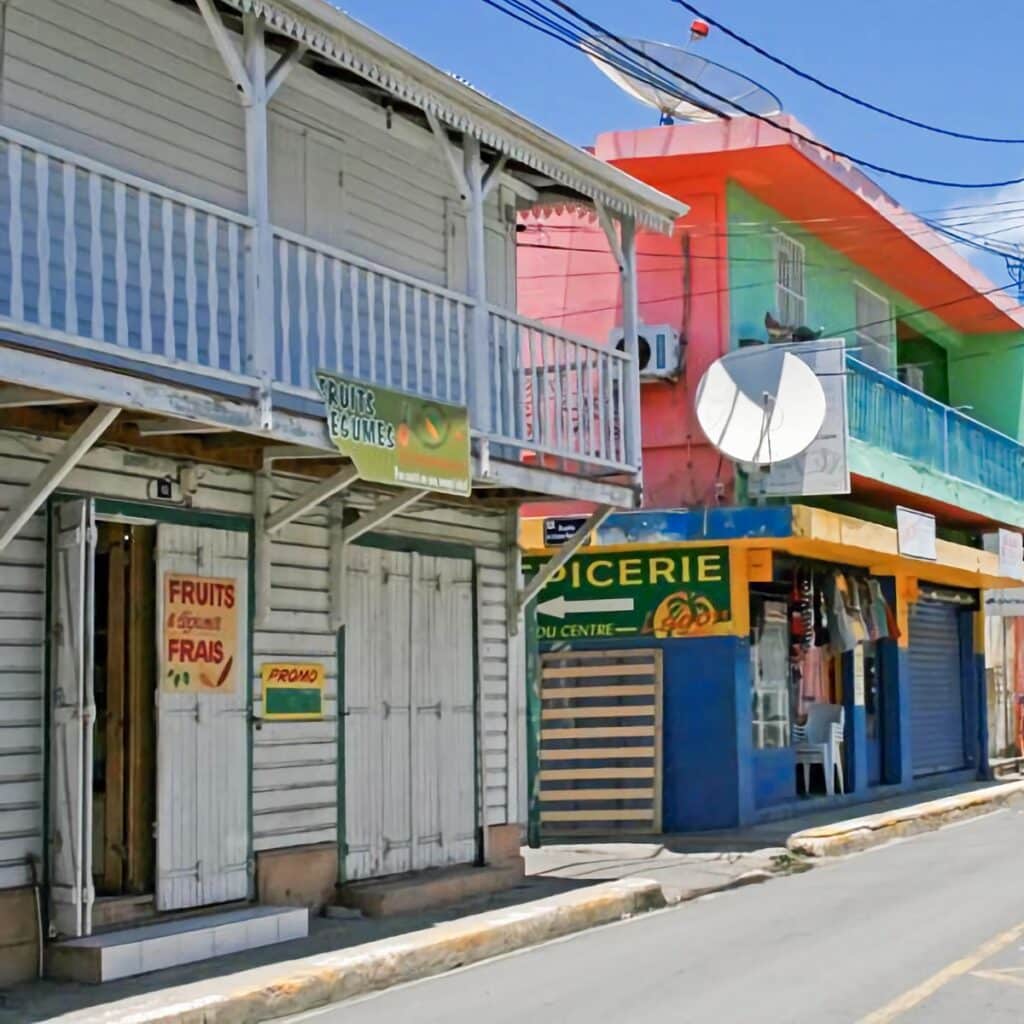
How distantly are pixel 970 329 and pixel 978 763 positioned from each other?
7.32 meters

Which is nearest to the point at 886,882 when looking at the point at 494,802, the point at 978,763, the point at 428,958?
the point at 494,802

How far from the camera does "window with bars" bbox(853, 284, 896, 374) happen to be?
23172 mm

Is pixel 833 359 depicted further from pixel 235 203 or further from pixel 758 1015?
pixel 758 1015

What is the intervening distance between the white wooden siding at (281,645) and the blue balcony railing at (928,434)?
676 cm

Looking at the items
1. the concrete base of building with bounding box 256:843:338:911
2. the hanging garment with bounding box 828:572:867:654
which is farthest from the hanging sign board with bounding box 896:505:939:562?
the concrete base of building with bounding box 256:843:338:911

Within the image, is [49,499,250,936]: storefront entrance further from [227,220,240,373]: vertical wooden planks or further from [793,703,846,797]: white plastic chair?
[793,703,846,797]: white plastic chair

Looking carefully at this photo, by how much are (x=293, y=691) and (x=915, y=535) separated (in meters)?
11.1

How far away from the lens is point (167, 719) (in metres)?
10.5

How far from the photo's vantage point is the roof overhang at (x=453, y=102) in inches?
384

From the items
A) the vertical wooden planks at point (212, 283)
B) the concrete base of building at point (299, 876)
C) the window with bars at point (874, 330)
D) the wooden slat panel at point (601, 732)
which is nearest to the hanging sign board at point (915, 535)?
the window with bars at point (874, 330)

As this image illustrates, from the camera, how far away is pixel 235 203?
11.5 m

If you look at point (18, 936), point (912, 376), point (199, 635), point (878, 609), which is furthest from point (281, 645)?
point (912, 376)

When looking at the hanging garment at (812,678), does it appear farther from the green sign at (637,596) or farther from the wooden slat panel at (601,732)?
the wooden slat panel at (601,732)

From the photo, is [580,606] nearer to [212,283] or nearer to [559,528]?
[559,528]
